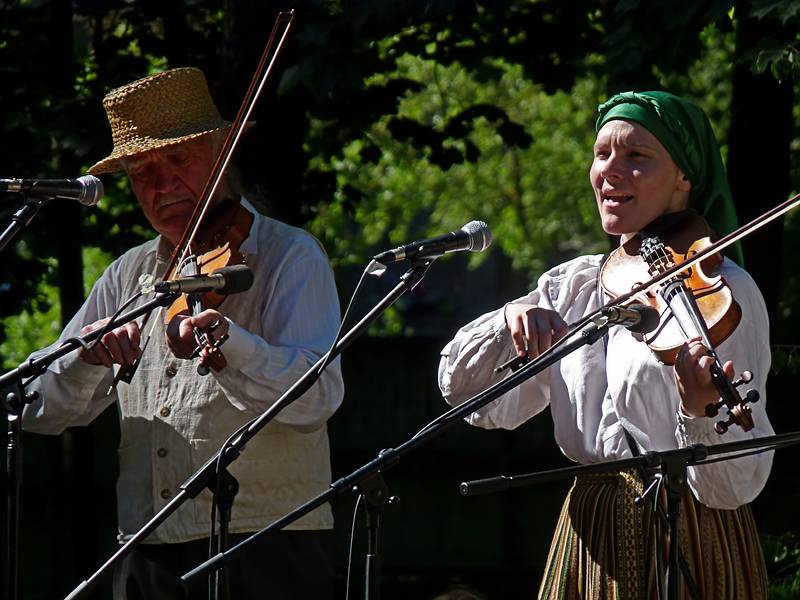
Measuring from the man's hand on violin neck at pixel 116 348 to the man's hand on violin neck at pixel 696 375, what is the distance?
4.31 feet

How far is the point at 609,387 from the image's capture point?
298 centimetres

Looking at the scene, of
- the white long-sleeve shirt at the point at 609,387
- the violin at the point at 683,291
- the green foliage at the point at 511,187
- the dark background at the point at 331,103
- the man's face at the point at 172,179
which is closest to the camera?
the violin at the point at 683,291

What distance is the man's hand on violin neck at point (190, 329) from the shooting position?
10.3ft

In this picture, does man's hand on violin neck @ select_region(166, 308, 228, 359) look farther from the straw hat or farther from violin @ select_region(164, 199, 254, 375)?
the straw hat

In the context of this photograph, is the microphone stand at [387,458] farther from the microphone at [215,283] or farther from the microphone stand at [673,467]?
the microphone at [215,283]

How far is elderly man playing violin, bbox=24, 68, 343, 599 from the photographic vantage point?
3379 mm

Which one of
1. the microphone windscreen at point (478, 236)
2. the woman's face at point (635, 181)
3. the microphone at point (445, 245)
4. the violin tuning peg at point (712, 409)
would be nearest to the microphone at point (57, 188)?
the microphone at point (445, 245)

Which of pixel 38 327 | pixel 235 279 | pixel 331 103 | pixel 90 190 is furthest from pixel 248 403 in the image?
pixel 38 327

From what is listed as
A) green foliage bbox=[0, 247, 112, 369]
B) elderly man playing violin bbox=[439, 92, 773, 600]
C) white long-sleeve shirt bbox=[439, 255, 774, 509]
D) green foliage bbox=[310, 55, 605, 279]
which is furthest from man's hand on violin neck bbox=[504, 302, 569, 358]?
green foliage bbox=[310, 55, 605, 279]

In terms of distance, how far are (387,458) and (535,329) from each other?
1.67 ft

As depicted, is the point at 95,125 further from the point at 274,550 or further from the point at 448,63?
the point at 274,550

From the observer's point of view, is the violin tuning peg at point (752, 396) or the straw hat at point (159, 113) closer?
the violin tuning peg at point (752, 396)

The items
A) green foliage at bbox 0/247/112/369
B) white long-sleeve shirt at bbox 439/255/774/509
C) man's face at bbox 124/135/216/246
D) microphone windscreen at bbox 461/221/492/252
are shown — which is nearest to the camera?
microphone windscreen at bbox 461/221/492/252

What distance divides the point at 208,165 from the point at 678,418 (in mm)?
1487
